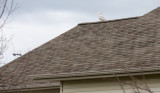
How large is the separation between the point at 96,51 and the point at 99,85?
5.82ft

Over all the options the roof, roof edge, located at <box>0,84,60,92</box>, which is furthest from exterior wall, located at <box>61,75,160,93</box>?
roof edge, located at <box>0,84,60,92</box>

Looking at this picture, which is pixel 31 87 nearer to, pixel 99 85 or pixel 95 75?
pixel 99 85

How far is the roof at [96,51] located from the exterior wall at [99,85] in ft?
1.03

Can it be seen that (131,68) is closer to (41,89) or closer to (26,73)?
(41,89)

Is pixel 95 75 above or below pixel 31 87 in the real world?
below

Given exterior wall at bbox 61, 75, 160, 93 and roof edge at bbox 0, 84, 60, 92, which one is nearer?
exterior wall at bbox 61, 75, 160, 93

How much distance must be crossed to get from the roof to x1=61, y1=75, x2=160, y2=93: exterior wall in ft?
1.03

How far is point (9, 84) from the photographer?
33.3ft

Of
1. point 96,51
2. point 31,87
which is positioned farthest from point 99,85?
point 31,87

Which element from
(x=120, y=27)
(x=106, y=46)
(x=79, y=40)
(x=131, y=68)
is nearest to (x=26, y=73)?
(x=79, y=40)

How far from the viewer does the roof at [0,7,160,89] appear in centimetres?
842

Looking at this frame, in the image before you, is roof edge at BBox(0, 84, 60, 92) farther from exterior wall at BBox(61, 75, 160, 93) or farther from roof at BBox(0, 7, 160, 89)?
exterior wall at BBox(61, 75, 160, 93)

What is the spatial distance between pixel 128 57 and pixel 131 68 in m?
1.17

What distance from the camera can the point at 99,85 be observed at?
824 cm
